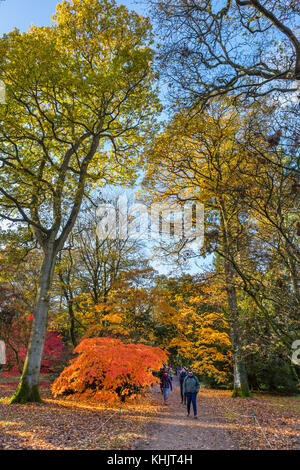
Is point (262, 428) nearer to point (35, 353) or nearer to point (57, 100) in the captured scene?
point (35, 353)

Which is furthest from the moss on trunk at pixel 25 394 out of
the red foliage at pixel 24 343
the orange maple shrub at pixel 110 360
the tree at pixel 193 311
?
the red foliage at pixel 24 343

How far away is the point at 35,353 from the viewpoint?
972 centimetres

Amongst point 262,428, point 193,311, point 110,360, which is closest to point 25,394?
point 110,360

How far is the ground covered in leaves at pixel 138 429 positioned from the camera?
18.5 feet

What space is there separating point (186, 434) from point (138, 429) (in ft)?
4.03

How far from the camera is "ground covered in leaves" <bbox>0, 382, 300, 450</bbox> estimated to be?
563 centimetres

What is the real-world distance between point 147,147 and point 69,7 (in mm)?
5932

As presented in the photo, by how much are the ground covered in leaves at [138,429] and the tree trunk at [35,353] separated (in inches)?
19.6

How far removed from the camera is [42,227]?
1098 centimetres

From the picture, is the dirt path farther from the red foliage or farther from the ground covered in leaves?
the red foliage

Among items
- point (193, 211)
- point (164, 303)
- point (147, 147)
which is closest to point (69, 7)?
point (147, 147)

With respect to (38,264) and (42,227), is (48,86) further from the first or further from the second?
(38,264)

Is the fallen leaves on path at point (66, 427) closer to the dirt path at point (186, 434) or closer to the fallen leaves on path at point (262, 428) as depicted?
the dirt path at point (186, 434)

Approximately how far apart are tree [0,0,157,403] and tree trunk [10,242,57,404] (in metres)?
0.03
